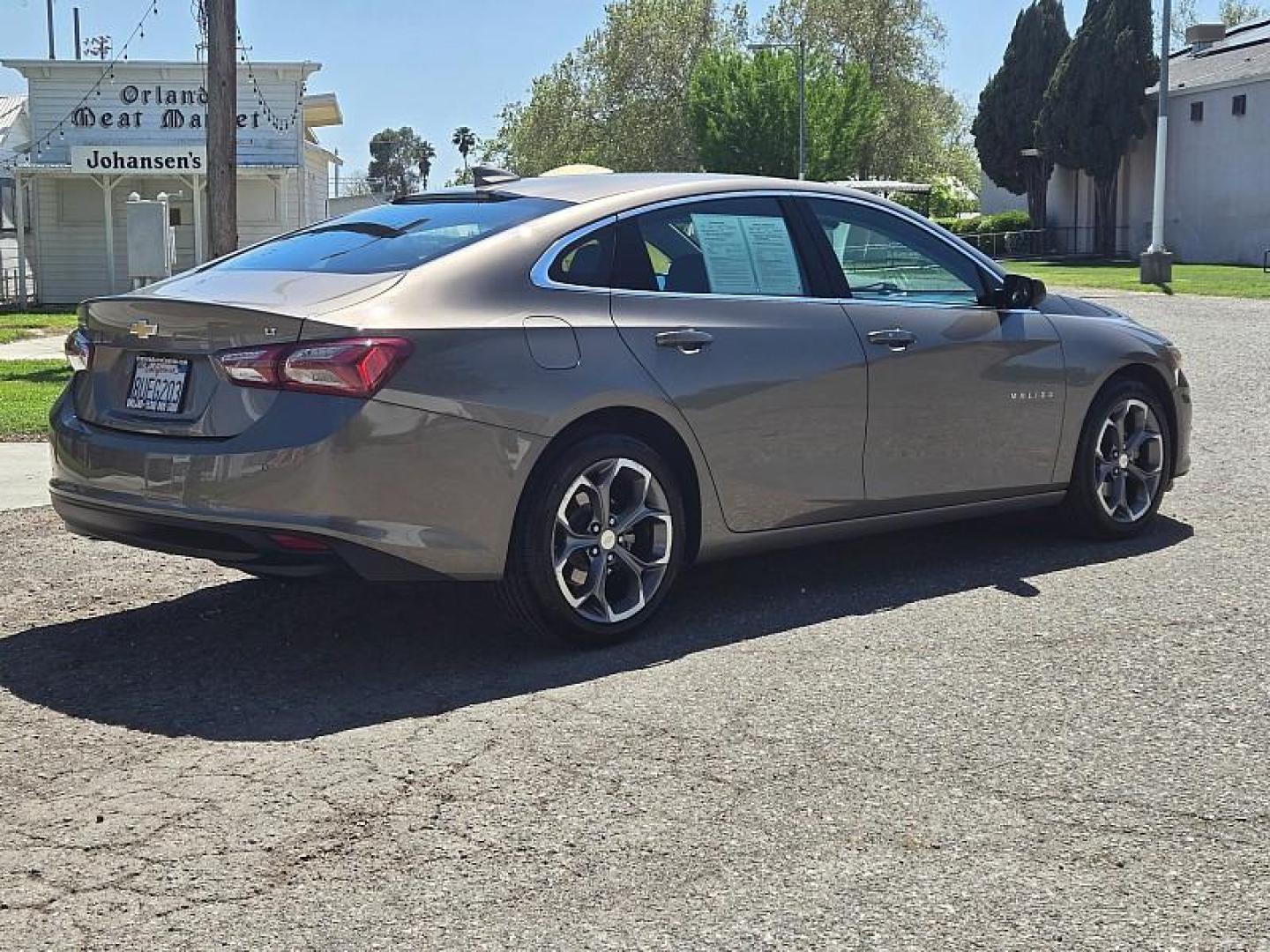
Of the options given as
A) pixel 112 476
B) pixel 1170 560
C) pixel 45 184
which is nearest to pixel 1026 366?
pixel 1170 560

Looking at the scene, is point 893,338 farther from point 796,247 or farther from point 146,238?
point 146,238

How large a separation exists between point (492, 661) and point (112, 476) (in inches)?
53.4

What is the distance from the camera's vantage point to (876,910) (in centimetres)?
347

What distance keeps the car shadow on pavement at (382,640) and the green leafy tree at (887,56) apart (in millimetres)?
75876

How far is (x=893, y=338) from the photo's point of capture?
6367mm

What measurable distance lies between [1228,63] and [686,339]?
48528mm

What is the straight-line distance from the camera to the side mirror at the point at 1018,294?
6859 millimetres

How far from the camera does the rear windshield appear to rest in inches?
217

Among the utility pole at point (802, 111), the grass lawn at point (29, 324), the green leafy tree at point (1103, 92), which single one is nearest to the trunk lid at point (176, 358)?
the grass lawn at point (29, 324)

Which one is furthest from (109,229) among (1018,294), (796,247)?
(796,247)

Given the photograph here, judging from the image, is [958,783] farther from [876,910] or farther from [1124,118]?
[1124,118]

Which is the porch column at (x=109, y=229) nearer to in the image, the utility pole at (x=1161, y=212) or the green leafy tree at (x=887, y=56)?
the utility pole at (x=1161, y=212)

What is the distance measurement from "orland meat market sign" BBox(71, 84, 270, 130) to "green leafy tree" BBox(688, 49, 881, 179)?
38.3 m

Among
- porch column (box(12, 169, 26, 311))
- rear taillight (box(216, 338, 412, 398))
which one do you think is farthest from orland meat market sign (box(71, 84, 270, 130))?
rear taillight (box(216, 338, 412, 398))
